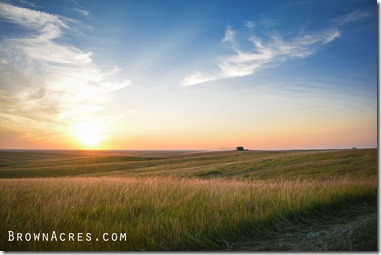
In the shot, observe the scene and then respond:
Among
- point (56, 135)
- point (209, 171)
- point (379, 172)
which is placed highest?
point (56, 135)

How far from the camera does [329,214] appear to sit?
5219 mm

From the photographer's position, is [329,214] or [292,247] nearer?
[292,247]

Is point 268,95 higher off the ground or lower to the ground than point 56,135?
higher

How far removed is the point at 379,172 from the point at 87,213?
235 inches

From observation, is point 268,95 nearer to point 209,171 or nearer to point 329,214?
point 329,214

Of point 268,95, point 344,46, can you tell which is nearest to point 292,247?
point 268,95

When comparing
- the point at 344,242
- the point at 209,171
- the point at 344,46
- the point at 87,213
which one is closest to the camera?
the point at 344,242

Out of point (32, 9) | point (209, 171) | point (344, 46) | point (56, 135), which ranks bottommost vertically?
point (209, 171)

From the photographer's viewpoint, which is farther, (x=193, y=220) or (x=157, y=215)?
(x=157, y=215)

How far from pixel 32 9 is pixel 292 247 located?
682 centimetres

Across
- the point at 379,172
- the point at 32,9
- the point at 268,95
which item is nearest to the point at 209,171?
the point at 268,95

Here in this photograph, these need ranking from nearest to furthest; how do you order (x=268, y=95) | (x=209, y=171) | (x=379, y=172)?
1. (x=379, y=172)
2. (x=268, y=95)
3. (x=209, y=171)

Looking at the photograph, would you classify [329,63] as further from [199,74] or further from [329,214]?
[329,214]

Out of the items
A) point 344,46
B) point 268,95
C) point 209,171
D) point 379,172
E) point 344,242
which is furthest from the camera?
point 209,171
